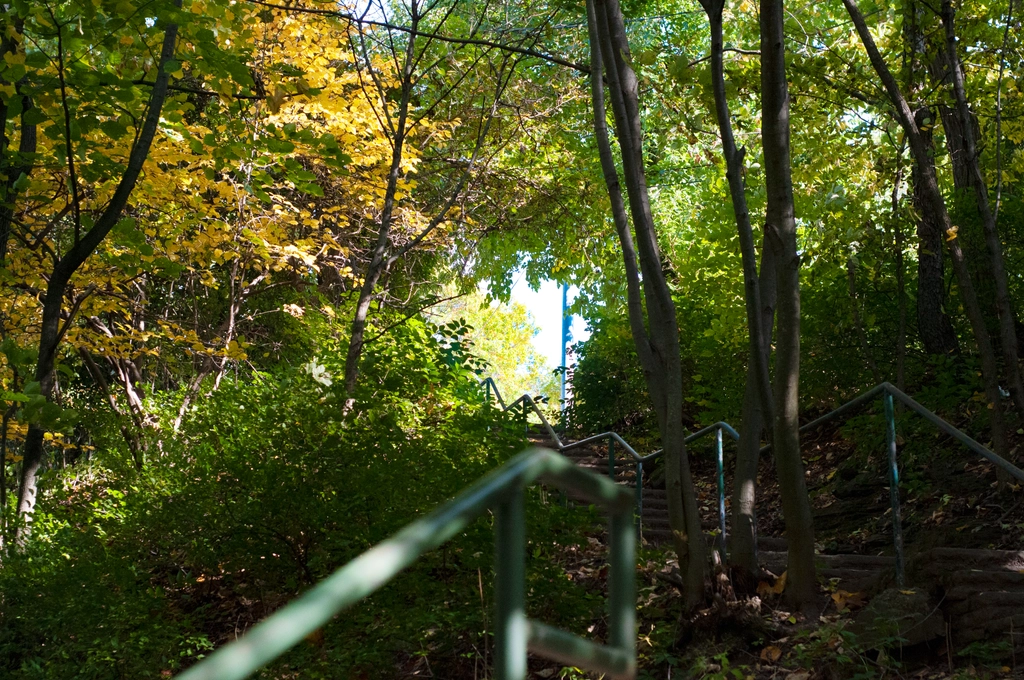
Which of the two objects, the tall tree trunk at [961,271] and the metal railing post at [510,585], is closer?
the metal railing post at [510,585]

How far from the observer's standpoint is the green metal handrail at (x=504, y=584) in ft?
2.98

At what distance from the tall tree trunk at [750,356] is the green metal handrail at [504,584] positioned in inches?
153

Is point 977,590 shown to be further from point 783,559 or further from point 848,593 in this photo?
point 783,559

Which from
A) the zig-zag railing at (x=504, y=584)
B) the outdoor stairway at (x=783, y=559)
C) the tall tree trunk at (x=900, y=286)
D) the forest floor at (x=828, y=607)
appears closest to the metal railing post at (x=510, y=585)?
the zig-zag railing at (x=504, y=584)

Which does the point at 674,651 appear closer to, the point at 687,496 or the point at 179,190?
the point at 687,496

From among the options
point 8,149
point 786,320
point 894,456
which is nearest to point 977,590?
point 894,456

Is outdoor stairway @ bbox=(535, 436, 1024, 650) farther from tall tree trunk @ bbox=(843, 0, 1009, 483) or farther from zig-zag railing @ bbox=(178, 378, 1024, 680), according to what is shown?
zig-zag railing @ bbox=(178, 378, 1024, 680)

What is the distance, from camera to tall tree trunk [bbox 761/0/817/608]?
5.27 metres

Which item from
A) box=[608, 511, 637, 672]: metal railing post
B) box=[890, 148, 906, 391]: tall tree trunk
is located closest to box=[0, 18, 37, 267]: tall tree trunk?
→ box=[608, 511, 637, 672]: metal railing post

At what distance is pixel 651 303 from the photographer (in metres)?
5.89

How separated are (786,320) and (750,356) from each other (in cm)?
31

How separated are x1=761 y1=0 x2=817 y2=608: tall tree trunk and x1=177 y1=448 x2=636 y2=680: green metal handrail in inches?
148

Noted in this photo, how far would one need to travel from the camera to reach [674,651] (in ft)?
17.5

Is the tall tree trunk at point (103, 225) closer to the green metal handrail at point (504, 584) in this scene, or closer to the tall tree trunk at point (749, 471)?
the tall tree trunk at point (749, 471)
